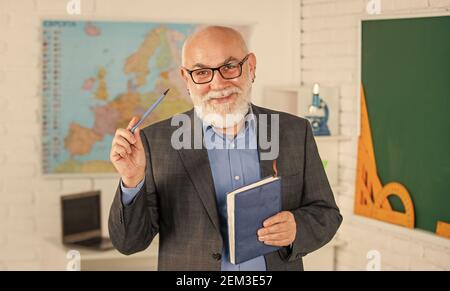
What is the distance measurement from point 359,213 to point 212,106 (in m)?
1.34

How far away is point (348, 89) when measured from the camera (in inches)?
105

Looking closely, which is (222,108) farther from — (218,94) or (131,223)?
(131,223)

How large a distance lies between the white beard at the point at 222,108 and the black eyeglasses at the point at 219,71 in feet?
0.10

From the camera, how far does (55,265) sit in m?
2.64

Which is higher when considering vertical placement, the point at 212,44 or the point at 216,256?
the point at 212,44

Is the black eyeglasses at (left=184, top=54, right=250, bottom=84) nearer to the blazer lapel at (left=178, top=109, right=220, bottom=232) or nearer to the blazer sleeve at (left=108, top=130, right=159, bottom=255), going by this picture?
the blazer lapel at (left=178, top=109, right=220, bottom=232)

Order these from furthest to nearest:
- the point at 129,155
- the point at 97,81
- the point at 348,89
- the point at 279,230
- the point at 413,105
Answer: the point at 97,81, the point at 348,89, the point at 413,105, the point at 279,230, the point at 129,155

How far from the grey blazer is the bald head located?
0.17 metres

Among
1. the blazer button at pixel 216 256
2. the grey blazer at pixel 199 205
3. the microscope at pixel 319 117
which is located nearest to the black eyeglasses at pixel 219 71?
the grey blazer at pixel 199 205

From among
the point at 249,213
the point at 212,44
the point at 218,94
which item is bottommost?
the point at 249,213

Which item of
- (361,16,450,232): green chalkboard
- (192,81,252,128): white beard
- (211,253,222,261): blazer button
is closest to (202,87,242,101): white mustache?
(192,81,252,128): white beard

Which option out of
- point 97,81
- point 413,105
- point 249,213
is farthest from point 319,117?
point 249,213

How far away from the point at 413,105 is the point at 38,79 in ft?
4.91
